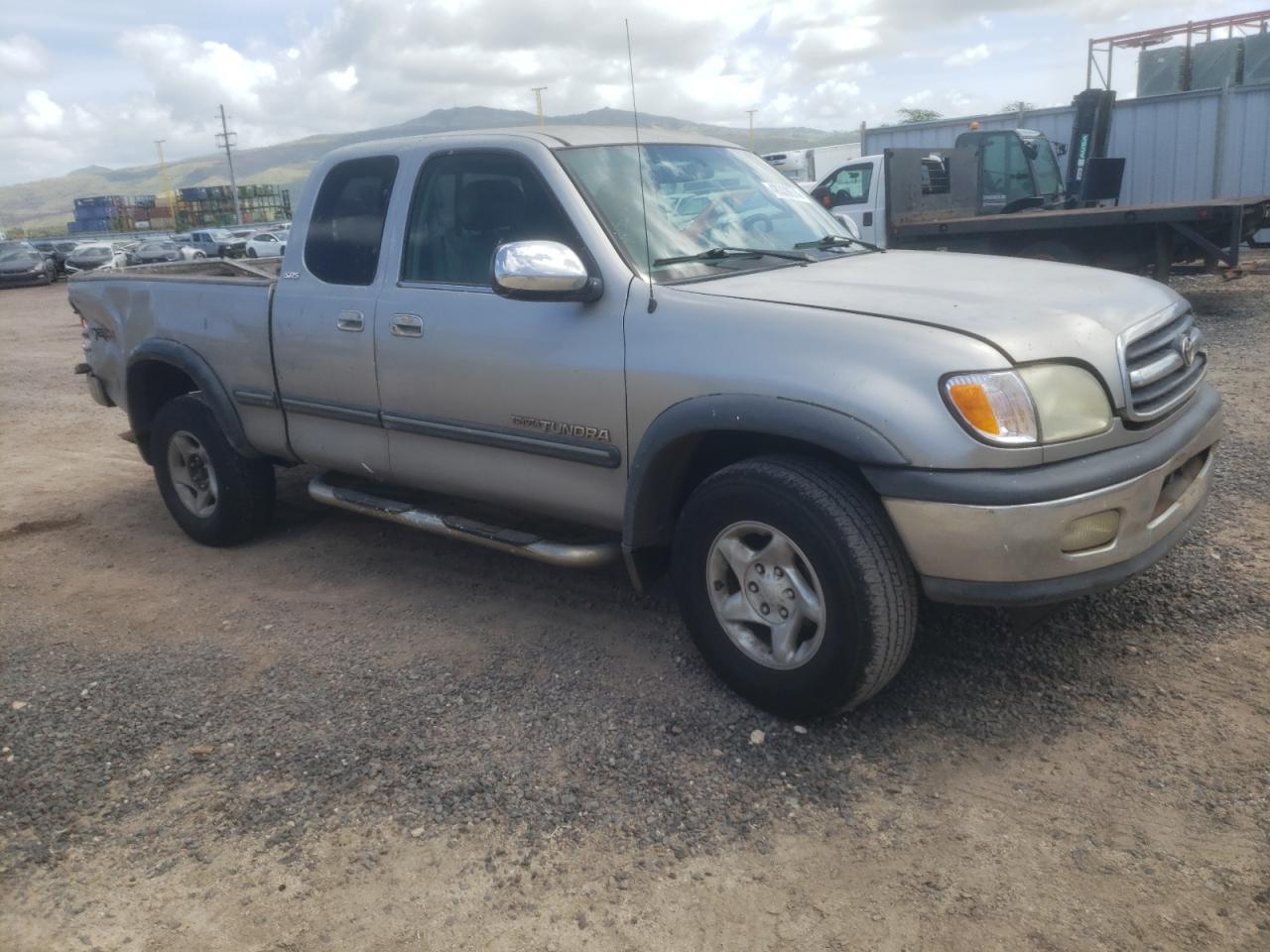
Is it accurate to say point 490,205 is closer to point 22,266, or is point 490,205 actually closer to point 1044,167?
point 1044,167

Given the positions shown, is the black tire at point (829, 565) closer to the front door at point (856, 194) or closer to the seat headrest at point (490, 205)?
the seat headrest at point (490, 205)

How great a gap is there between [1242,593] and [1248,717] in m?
0.96

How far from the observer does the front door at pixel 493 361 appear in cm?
362

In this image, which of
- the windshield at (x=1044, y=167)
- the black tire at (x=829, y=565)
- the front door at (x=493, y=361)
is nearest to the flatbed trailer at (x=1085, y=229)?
the windshield at (x=1044, y=167)

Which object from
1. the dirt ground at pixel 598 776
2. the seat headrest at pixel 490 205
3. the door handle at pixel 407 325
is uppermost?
the seat headrest at pixel 490 205

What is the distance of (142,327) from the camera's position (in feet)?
17.9

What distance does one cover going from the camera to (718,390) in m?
3.24

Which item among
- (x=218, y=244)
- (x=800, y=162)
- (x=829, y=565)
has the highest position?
(x=800, y=162)

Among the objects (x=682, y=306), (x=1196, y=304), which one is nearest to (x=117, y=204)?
(x=1196, y=304)

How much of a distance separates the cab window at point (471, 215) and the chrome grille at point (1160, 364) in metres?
1.86

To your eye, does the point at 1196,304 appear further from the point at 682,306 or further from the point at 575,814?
the point at 575,814

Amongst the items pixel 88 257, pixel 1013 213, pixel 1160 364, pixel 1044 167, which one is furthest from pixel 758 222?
pixel 88 257

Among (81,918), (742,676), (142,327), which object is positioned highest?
(142,327)

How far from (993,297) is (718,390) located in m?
0.88
